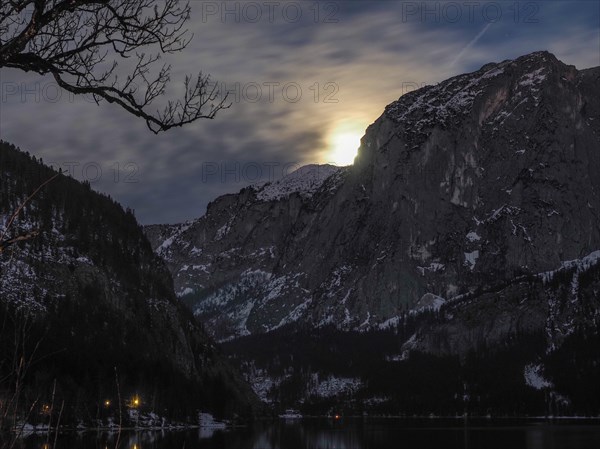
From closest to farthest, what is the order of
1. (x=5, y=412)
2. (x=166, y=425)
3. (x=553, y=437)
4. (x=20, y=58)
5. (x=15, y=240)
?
(x=15, y=240), (x=5, y=412), (x=20, y=58), (x=553, y=437), (x=166, y=425)

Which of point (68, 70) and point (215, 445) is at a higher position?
point (68, 70)

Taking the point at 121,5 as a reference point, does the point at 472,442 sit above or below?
below

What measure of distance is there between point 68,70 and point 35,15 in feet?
4.96

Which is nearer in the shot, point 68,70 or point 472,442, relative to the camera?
point 68,70

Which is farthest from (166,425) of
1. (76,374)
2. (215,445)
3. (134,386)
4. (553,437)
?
(553,437)

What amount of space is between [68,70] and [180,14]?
1599 mm

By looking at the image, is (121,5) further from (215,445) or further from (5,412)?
(215,445)

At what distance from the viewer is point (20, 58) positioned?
9031 millimetres

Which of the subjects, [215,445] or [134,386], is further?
[134,386]

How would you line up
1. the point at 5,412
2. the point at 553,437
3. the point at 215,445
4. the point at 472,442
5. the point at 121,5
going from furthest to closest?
the point at 553,437 → the point at 472,442 → the point at 215,445 → the point at 121,5 → the point at 5,412

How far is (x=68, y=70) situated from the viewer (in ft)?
32.3

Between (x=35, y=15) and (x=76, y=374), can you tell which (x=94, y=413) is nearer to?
(x=76, y=374)

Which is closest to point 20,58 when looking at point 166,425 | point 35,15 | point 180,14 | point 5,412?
point 35,15

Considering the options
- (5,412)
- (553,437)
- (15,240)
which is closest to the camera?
(15,240)
